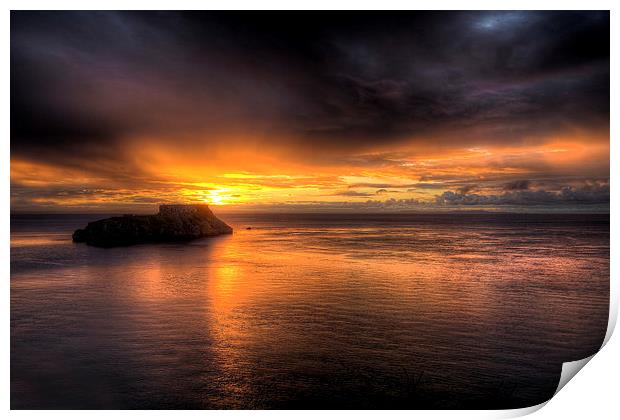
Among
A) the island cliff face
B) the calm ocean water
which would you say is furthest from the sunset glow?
the island cliff face

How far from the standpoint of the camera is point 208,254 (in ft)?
31.7

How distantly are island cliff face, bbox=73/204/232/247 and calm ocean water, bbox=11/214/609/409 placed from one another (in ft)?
10.1

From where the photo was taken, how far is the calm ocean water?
11.3ft

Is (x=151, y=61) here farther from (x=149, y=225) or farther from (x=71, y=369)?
(x=149, y=225)

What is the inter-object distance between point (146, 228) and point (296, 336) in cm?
776

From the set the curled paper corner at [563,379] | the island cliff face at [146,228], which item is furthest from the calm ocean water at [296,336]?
the island cliff face at [146,228]

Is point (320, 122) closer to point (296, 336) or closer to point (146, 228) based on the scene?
point (296, 336)

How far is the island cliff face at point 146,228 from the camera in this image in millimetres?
10250

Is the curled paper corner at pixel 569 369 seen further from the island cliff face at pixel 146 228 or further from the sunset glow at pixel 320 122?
the island cliff face at pixel 146 228

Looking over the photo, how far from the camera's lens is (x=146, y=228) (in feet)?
36.0

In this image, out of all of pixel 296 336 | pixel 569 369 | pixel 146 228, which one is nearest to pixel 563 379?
pixel 569 369

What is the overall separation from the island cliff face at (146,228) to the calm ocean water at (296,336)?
3.08m

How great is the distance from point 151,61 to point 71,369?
9.53 ft
